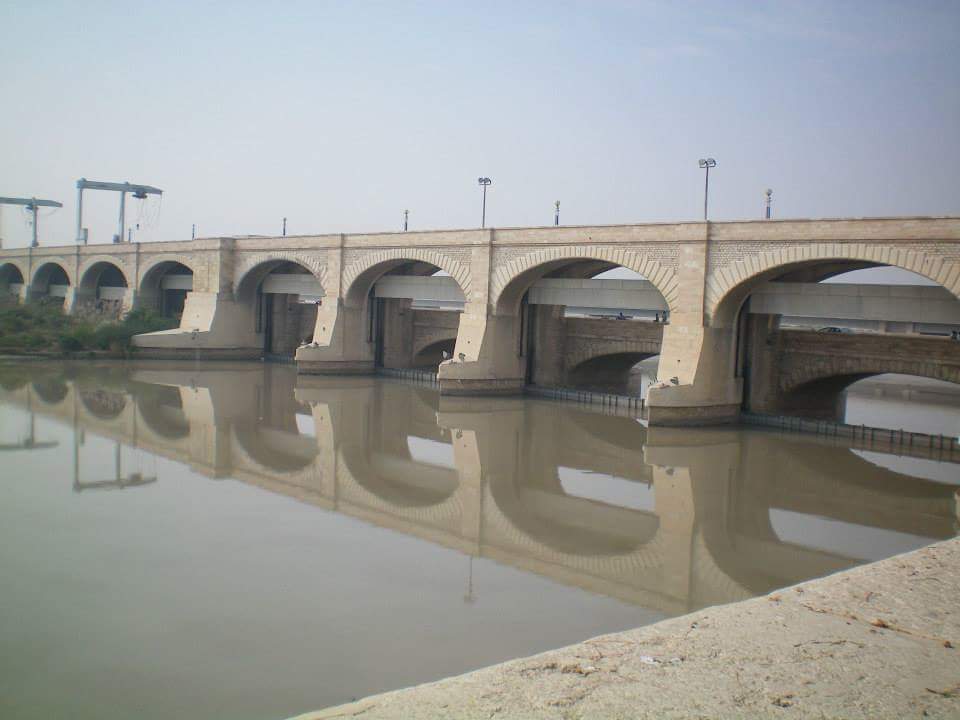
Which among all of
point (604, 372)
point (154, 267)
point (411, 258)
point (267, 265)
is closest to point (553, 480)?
point (604, 372)

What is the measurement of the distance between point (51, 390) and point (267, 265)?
11.4m

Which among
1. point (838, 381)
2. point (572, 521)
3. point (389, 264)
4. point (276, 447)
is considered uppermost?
point (389, 264)

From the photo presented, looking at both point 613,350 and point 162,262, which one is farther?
point 162,262

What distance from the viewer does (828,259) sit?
1745cm

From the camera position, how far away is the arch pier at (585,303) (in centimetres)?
1817

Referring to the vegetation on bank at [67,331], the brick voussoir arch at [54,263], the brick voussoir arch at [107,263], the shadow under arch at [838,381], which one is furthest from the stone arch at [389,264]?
the brick voussoir arch at [54,263]

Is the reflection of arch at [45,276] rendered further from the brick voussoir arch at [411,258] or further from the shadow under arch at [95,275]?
the brick voussoir arch at [411,258]

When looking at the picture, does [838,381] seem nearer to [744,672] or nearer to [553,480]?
[553,480]

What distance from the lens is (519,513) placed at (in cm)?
1223

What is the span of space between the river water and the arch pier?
2.56 meters

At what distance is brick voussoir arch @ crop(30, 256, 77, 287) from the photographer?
41.8 m

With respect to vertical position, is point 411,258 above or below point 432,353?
above

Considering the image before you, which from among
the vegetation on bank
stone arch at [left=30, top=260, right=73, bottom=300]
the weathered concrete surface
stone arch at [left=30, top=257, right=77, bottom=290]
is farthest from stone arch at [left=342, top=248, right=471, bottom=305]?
stone arch at [left=30, top=260, right=73, bottom=300]

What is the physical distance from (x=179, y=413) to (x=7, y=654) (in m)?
13.5
